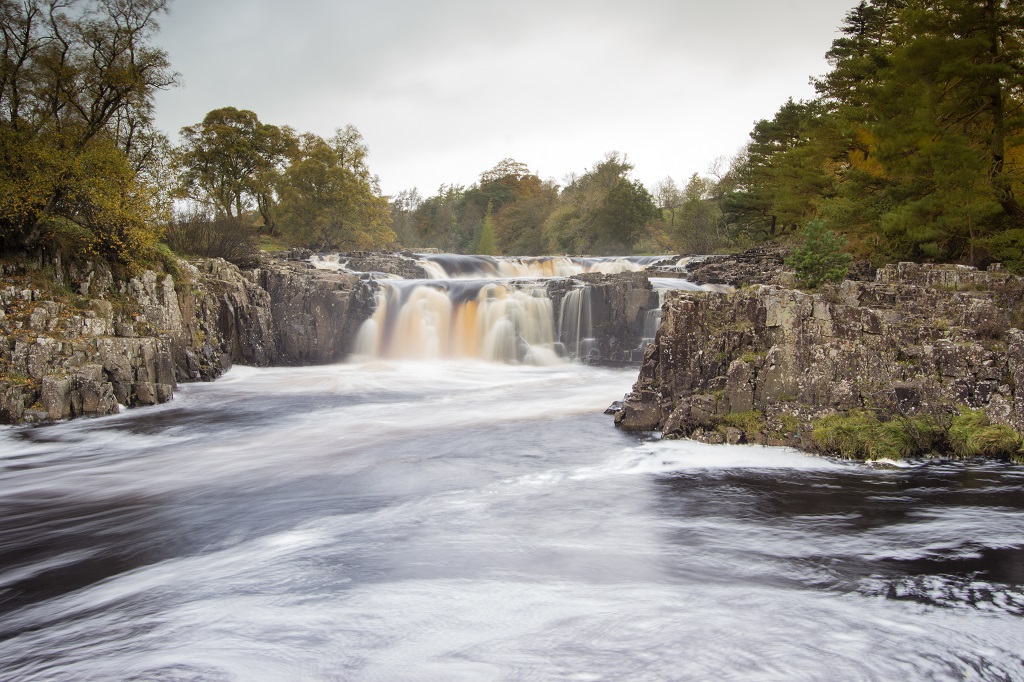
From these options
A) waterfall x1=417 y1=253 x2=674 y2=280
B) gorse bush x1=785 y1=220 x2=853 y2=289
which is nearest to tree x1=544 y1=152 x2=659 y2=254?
waterfall x1=417 y1=253 x2=674 y2=280

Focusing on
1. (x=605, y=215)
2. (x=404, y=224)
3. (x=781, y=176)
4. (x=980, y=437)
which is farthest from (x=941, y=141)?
(x=404, y=224)

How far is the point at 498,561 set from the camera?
6.42m

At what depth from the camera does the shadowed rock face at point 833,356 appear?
916cm

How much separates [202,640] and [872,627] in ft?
17.4

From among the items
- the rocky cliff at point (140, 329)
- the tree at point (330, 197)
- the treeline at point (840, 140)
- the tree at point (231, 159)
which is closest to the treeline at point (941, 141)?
the treeline at point (840, 140)

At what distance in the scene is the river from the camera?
4.55 meters

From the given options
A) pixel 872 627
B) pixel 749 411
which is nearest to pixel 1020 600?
pixel 872 627

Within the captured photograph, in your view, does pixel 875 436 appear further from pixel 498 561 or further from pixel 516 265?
pixel 516 265

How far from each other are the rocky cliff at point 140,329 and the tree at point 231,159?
20.7 metres

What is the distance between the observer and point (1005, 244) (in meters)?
12.7

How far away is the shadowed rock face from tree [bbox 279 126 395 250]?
106 feet

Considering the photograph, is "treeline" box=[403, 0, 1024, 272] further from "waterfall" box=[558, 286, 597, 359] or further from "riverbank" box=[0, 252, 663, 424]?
"waterfall" box=[558, 286, 597, 359]

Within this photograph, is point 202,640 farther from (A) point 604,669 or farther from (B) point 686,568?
(B) point 686,568

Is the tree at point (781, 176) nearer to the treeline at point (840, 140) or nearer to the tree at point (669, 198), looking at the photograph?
the treeline at point (840, 140)
